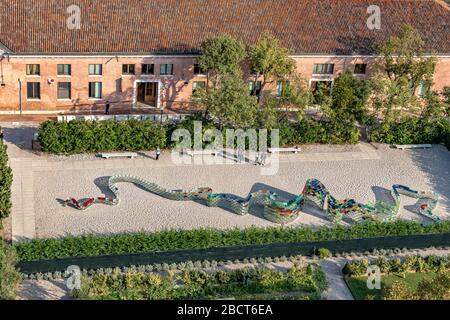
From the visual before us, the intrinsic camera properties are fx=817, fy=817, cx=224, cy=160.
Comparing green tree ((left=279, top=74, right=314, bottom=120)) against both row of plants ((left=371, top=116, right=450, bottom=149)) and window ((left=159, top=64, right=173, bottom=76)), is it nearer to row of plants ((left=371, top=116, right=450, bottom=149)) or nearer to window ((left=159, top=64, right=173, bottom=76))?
row of plants ((left=371, top=116, right=450, bottom=149))

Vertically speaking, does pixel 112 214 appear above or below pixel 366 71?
below

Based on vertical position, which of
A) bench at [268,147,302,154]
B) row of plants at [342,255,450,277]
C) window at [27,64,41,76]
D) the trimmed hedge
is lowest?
row of plants at [342,255,450,277]

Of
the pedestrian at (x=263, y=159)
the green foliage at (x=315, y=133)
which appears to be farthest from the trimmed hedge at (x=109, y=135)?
the pedestrian at (x=263, y=159)

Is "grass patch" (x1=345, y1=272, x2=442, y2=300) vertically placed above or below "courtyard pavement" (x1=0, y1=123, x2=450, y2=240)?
below

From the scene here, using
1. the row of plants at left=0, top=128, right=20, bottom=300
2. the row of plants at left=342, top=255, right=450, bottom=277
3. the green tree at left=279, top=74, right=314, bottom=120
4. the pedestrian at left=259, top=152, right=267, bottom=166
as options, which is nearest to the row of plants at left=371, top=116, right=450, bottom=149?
the green tree at left=279, top=74, right=314, bottom=120

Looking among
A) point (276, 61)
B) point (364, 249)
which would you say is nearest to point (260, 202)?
point (364, 249)

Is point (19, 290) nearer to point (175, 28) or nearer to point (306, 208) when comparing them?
point (306, 208)
